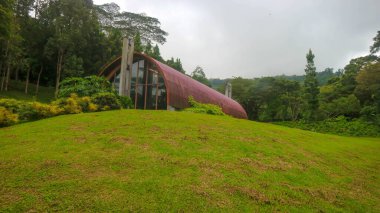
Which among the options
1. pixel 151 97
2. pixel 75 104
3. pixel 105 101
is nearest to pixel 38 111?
pixel 75 104

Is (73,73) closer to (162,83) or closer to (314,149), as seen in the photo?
(162,83)

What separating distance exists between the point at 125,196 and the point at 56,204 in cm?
131

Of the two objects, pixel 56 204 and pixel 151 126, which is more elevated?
pixel 151 126

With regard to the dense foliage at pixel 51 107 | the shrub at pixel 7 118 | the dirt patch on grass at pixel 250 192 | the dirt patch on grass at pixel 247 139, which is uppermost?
the dense foliage at pixel 51 107

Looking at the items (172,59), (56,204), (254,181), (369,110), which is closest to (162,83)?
(254,181)

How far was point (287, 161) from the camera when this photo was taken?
10281mm

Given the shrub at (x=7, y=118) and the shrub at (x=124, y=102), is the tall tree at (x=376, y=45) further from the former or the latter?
the shrub at (x=7, y=118)

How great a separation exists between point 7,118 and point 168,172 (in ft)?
30.6

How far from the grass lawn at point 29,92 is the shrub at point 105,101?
22031mm

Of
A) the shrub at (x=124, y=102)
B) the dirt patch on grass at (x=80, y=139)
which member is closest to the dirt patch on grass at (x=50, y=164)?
the dirt patch on grass at (x=80, y=139)

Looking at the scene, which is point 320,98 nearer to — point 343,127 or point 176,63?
point 343,127

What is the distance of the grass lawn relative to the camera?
118 feet

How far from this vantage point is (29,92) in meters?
39.8

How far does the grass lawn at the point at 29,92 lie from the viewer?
118 feet
